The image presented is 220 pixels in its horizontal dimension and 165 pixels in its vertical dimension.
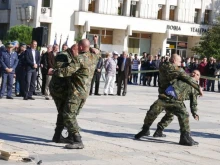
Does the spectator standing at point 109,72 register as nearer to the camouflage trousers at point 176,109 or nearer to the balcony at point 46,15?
the camouflage trousers at point 176,109

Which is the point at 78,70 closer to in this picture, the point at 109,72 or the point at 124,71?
the point at 109,72

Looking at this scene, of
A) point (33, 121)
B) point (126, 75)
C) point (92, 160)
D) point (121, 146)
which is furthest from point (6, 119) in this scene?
point (126, 75)

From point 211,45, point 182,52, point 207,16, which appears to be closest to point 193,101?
point 211,45

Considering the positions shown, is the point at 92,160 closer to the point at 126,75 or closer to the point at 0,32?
the point at 126,75

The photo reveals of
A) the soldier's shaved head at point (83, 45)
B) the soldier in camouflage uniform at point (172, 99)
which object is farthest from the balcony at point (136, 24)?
the soldier's shaved head at point (83, 45)

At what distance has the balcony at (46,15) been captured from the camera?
201 ft

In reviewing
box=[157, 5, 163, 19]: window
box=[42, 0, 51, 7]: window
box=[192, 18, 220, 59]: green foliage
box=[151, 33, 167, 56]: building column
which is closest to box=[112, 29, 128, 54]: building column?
box=[151, 33, 167, 56]: building column

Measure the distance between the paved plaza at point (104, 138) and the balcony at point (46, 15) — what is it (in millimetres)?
41494

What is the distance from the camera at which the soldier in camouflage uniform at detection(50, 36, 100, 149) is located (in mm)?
11641

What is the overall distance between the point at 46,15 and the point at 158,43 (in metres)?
13.8

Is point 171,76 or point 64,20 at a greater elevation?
point 64,20

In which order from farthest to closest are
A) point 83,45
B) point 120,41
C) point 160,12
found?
point 160,12, point 120,41, point 83,45

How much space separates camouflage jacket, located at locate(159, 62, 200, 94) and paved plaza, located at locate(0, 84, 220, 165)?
114 centimetres

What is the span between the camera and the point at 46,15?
61625mm
